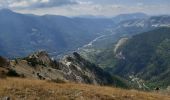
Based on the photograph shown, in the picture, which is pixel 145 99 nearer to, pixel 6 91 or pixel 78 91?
pixel 78 91

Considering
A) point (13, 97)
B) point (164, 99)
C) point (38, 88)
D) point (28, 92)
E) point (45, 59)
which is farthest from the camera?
point (45, 59)

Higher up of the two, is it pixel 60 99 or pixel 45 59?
pixel 60 99

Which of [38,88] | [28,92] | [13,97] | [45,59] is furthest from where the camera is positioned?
[45,59]

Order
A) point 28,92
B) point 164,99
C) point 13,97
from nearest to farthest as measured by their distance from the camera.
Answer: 1. point 13,97
2. point 28,92
3. point 164,99

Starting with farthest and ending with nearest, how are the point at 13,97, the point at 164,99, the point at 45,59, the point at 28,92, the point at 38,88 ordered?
1. the point at 45,59
2. the point at 164,99
3. the point at 38,88
4. the point at 28,92
5. the point at 13,97

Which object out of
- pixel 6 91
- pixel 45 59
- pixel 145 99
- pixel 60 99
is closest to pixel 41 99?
pixel 60 99

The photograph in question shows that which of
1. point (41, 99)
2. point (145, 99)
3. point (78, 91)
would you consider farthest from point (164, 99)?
point (41, 99)

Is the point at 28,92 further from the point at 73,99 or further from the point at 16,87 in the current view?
the point at 73,99

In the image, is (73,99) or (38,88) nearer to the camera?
(73,99)

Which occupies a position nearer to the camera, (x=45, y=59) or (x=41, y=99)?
(x=41, y=99)
